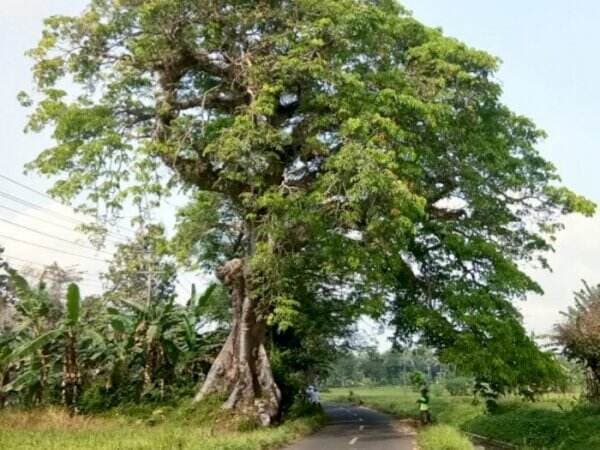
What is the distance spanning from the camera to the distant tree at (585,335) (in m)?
19.5

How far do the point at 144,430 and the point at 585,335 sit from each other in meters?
12.6

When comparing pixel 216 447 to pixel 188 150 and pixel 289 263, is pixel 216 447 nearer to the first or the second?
pixel 289 263

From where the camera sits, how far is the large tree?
1825cm

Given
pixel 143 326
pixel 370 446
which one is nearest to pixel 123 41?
pixel 143 326

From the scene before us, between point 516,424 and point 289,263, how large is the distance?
32.3 feet

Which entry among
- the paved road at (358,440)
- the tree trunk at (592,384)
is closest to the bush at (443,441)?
the paved road at (358,440)

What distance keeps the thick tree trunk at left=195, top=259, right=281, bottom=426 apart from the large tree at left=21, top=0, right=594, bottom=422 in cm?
6

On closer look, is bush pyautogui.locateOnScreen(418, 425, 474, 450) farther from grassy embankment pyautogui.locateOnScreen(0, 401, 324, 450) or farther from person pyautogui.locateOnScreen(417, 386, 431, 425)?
person pyautogui.locateOnScreen(417, 386, 431, 425)

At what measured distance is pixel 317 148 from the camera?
19.3 metres

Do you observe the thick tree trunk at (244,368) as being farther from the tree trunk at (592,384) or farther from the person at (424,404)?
the tree trunk at (592,384)

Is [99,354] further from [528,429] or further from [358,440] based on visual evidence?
[528,429]

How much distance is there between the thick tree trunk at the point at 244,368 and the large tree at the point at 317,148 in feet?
0.21

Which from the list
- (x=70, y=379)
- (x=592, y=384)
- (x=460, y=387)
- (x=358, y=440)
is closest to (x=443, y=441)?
(x=358, y=440)

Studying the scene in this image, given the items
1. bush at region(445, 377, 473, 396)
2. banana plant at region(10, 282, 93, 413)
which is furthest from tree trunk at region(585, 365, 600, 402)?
bush at region(445, 377, 473, 396)
